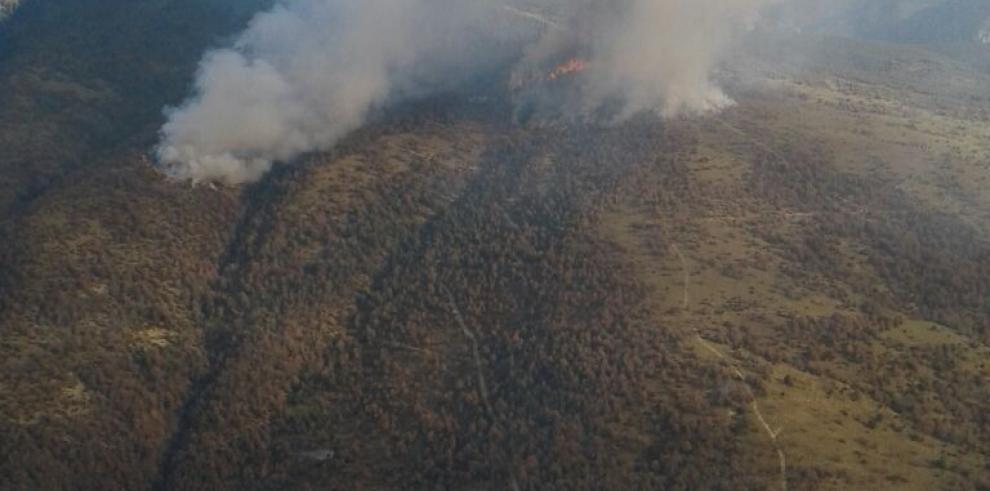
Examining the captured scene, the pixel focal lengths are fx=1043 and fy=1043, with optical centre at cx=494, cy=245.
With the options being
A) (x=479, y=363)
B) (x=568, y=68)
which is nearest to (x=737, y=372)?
(x=479, y=363)

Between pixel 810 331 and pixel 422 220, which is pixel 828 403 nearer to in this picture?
pixel 810 331

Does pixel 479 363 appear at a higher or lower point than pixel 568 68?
lower

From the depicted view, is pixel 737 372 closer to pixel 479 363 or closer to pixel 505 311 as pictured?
pixel 479 363

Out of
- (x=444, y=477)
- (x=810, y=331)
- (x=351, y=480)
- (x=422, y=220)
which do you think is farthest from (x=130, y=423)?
(x=810, y=331)

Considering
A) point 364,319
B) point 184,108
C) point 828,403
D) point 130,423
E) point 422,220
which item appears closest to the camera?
point 828,403

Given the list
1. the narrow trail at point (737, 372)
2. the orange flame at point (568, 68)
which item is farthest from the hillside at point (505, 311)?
the orange flame at point (568, 68)

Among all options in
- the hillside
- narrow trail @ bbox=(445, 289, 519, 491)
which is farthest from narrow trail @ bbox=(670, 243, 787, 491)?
narrow trail @ bbox=(445, 289, 519, 491)

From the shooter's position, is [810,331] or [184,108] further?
[184,108]
